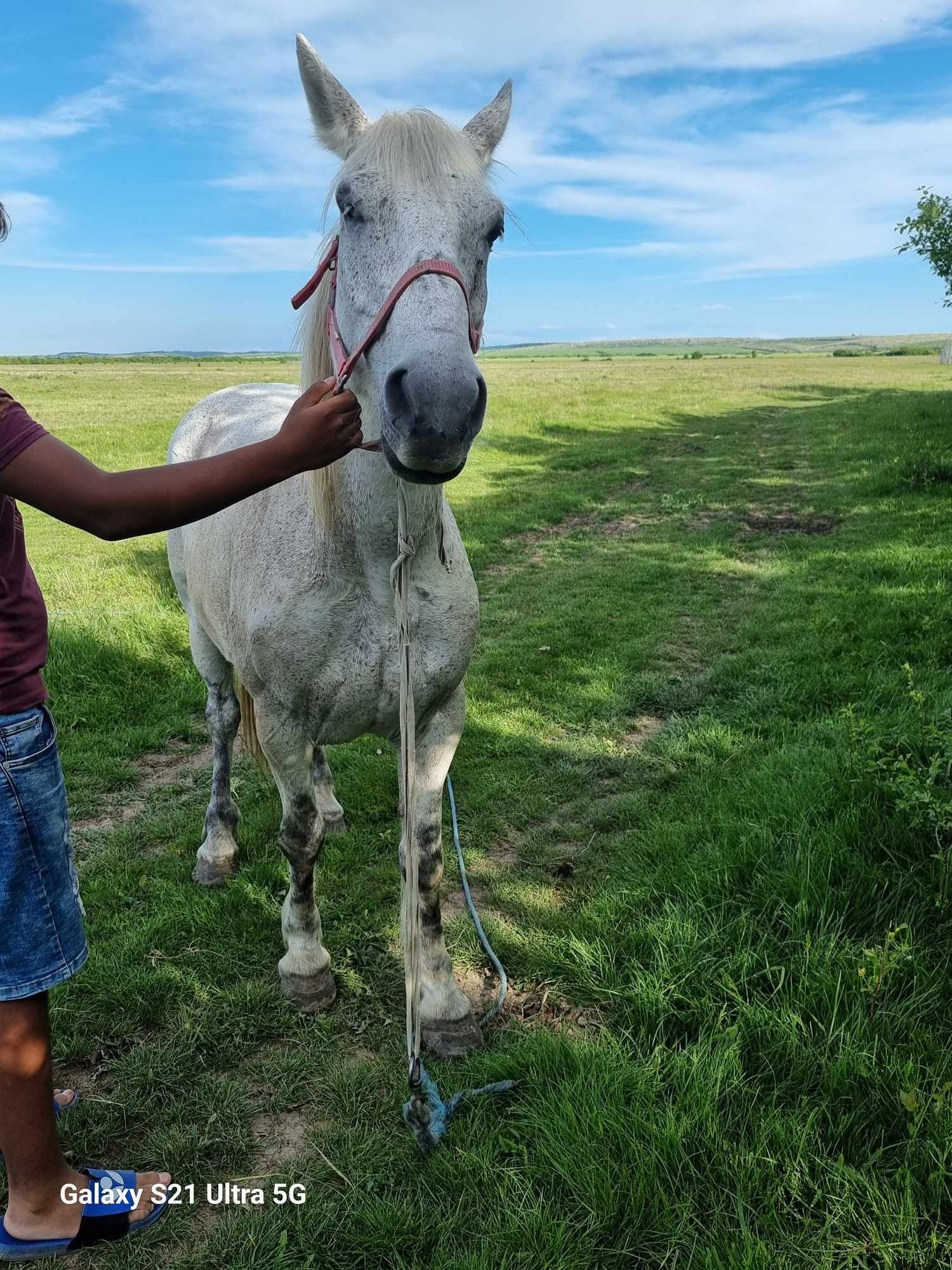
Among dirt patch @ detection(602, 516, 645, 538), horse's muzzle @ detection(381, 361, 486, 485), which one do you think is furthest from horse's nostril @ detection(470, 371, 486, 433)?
dirt patch @ detection(602, 516, 645, 538)

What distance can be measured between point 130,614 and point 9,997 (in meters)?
4.90

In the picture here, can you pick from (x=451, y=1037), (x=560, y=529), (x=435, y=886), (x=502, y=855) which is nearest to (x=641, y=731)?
(x=502, y=855)

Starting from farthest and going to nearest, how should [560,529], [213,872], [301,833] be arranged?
[560,529], [213,872], [301,833]

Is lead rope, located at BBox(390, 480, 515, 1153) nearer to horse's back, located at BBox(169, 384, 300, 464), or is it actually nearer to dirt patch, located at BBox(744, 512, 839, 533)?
horse's back, located at BBox(169, 384, 300, 464)

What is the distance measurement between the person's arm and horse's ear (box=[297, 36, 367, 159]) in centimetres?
102

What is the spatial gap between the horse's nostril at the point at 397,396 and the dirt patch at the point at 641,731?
3.33 metres

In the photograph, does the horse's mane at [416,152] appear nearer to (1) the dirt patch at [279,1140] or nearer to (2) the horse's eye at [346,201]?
(2) the horse's eye at [346,201]

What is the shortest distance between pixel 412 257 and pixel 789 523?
370 inches

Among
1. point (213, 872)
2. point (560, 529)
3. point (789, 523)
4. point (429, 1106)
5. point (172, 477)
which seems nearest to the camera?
point (172, 477)

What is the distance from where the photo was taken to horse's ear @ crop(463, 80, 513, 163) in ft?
8.18

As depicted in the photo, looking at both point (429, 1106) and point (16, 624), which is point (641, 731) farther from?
point (16, 624)

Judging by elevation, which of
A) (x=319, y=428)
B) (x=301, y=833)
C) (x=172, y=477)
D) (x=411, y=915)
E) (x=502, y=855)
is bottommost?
(x=502, y=855)

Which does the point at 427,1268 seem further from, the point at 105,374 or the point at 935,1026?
the point at 105,374

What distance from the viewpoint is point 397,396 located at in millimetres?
1766
